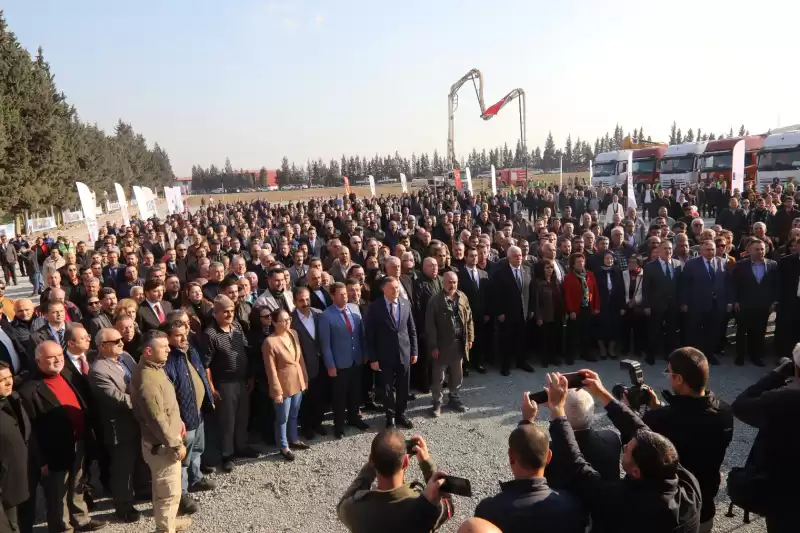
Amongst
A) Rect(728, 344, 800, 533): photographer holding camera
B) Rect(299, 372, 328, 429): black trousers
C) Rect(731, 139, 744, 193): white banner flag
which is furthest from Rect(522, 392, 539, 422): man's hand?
Rect(731, 139, 744, 193): white banner flag

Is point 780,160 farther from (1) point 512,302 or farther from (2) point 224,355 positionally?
(2) point 224,355

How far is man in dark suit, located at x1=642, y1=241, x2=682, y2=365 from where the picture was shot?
697 cm

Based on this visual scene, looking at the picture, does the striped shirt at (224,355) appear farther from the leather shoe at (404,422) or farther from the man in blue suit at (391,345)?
the leather shoe at (404,422)

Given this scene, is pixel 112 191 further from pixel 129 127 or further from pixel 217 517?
pixel 217 517

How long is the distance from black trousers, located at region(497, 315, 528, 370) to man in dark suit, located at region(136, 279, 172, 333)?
4.33 metres

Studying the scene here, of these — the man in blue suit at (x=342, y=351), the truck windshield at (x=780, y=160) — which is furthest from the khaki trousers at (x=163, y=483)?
the truck windshield at (x=780, y=160)

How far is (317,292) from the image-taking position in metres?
6.20

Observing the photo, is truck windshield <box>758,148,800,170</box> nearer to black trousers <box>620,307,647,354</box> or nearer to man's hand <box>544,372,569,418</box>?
black trousers <box>620,307,647,354</box>

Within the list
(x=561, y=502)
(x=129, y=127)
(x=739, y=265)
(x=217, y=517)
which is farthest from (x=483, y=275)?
(x=129, y=127)

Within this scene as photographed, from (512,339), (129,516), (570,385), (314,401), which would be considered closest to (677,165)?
(512,339)

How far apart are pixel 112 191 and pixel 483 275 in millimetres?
59394

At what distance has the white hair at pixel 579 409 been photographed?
8.38ft

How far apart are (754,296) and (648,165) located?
85.5ft

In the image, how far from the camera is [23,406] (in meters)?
3.57
